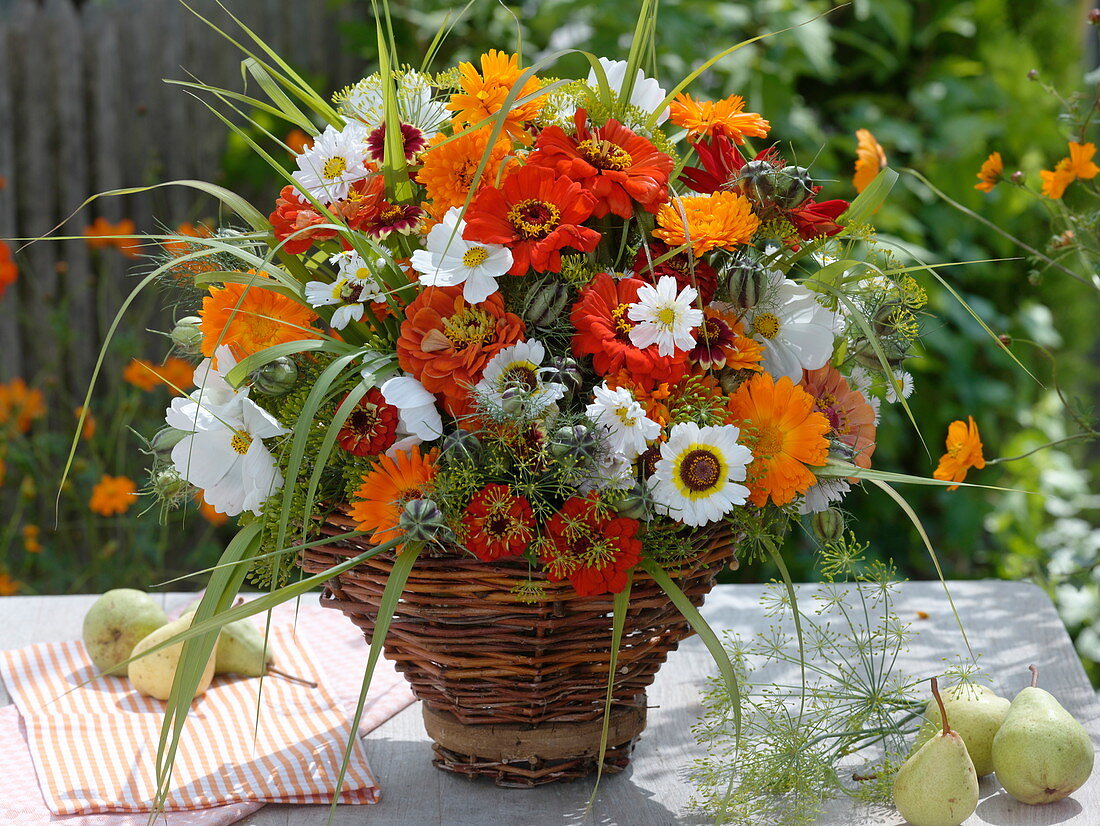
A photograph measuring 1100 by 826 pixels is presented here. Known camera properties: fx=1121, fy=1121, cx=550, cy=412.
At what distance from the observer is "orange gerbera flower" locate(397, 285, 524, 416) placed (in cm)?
75

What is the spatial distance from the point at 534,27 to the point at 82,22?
1182mm

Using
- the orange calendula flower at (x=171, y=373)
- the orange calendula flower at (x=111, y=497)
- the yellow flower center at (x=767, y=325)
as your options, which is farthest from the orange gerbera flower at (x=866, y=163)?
the orange calendula flower at (x=111, y=497)

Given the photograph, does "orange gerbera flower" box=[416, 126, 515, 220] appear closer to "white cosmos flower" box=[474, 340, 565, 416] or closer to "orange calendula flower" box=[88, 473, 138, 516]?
"white cosmos flower" box=[474, 340, 565, 416]

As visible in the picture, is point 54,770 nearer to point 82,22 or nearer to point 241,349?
point 241,349

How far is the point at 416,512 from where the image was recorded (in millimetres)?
720

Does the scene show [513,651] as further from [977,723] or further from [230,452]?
[977,723]

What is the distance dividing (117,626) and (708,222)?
72cm

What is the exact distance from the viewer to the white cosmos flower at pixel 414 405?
747 millimetres

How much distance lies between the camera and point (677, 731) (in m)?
1.03

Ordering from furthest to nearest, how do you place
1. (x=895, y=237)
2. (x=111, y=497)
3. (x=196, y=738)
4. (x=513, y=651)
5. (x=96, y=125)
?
1. (x=96, y=125)
2. (x=895, y=237)
3. (x=111, y=497)
4. (x=196, y=738)
5. (x=513, y=651)

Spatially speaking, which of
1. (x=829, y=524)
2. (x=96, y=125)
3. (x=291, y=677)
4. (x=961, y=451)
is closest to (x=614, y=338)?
(x=829, y=524)

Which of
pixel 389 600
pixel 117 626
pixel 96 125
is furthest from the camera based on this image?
pixel 96 125

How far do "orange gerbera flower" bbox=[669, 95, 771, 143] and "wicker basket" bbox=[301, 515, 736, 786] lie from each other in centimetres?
31

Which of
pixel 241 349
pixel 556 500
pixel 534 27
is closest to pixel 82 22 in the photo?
pixel 534 27
